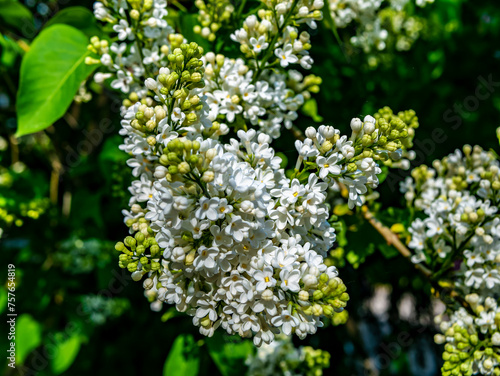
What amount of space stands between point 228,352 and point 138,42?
1435mm

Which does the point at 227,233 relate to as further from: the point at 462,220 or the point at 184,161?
the point at 462,220

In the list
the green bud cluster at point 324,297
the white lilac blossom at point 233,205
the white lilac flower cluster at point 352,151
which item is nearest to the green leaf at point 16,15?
the white lilac blossom at point 233,205

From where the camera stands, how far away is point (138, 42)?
1.58 metres

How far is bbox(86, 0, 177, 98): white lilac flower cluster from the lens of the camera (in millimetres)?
1538

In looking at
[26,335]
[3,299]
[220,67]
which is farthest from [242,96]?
[26,335]

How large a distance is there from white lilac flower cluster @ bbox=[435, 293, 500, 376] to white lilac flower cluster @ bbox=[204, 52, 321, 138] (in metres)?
0.99

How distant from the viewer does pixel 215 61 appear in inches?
61.5

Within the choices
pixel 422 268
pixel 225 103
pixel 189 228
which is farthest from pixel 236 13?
pixel 422 268

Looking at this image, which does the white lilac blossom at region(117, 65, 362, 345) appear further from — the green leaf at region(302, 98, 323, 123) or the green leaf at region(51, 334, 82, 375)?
the green leaf at region(51, 334, 82, 375)

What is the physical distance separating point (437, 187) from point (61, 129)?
8.73ft

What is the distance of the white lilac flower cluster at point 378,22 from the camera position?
83.9 inches

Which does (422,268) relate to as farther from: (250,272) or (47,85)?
(47,85)

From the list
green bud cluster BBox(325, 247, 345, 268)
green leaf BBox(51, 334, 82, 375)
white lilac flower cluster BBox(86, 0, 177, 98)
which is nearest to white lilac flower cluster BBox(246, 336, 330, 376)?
green bud cluster BBox(325, 247, 345, 268)

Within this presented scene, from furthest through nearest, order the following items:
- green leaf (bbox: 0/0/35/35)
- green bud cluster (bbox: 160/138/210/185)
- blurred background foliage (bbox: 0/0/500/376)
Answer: green leaf (bbox: 0/0/35/35), blurred background foliage (bbox: 0/0/500/376), green bud cluster (bbox: 160/138/210/185)
